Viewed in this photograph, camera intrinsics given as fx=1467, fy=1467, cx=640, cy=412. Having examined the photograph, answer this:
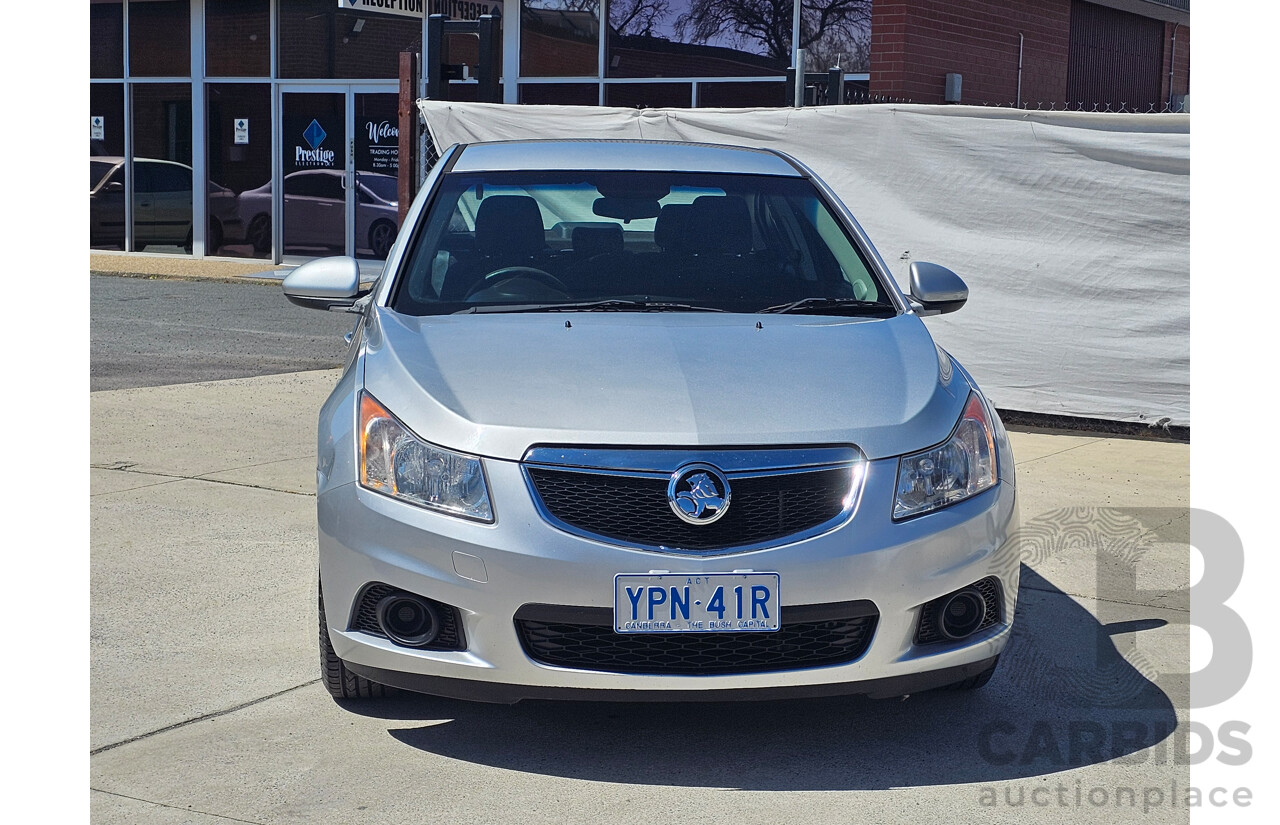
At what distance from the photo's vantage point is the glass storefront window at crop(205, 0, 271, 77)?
2112 cm

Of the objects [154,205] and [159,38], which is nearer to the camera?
[159,38]

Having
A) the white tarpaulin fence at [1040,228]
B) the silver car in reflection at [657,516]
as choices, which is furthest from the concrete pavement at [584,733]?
the white tarpaulin fence at [1040,228]

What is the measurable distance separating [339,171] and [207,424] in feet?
40.9

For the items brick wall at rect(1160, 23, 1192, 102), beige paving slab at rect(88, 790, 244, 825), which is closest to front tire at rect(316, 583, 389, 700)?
beige paving slab at rect(88, 790, 244, 825)

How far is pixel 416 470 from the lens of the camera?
3.69 m

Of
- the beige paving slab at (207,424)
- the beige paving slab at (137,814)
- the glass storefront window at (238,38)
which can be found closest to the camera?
the beige paving slab at (137,814)

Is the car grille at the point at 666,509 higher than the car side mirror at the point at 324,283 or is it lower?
lower

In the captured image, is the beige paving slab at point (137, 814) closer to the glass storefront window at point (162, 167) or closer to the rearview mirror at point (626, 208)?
the rearview mirror at point (626, 208)

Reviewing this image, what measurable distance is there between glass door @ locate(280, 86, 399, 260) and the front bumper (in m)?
16.7

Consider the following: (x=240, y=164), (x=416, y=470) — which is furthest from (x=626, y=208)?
(x=240, y=164)

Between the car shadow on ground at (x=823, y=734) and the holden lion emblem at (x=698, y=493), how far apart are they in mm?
549

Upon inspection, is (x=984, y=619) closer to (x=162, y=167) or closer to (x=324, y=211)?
(x=324, y=211)

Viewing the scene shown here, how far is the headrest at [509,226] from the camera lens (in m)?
4.87

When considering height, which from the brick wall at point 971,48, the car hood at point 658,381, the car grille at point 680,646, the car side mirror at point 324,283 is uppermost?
the brick wall at point 971,48
